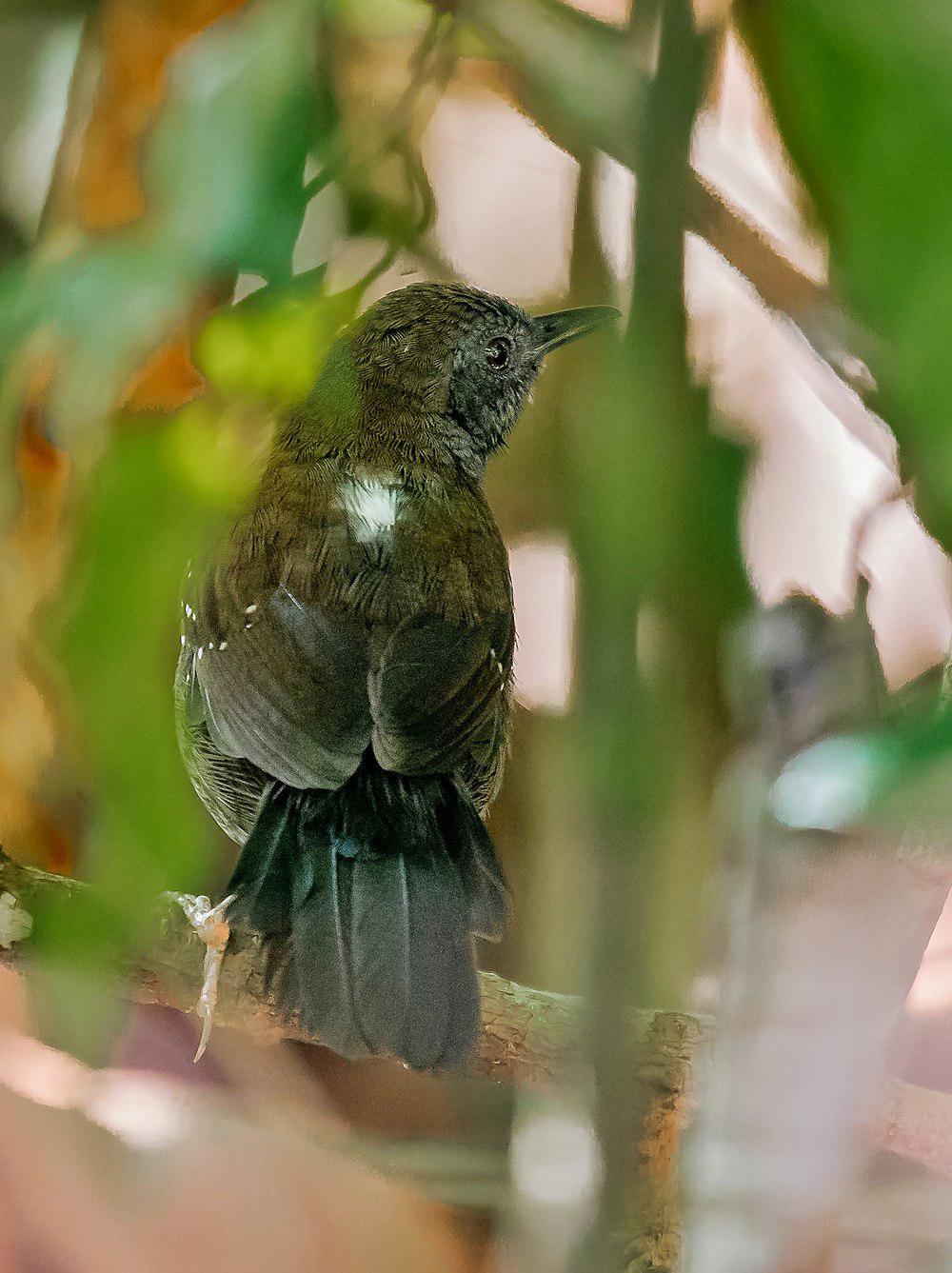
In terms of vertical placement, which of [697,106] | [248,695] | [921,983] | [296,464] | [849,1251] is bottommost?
[849,1251]

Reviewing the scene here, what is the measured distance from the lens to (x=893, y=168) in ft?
1.00

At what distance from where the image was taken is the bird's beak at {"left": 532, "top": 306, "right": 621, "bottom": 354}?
53 cm

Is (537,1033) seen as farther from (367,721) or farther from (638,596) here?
(638,596)

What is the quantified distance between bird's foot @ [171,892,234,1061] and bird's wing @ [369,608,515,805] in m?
0.12

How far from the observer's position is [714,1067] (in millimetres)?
610

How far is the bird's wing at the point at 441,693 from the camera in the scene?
0.59 metres

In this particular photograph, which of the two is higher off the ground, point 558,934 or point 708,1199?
point 558,934

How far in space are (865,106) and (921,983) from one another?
468 mm

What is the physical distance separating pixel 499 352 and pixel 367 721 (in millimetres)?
221

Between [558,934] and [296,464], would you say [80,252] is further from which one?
[558,934]

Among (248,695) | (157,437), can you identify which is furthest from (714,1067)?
(157,437)

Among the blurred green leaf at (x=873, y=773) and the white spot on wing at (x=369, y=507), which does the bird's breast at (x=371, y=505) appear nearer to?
the white spot on wing at (x=369, y=507)

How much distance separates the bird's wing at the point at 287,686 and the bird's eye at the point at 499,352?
18 cm

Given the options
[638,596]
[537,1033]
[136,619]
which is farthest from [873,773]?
[537,1033]
